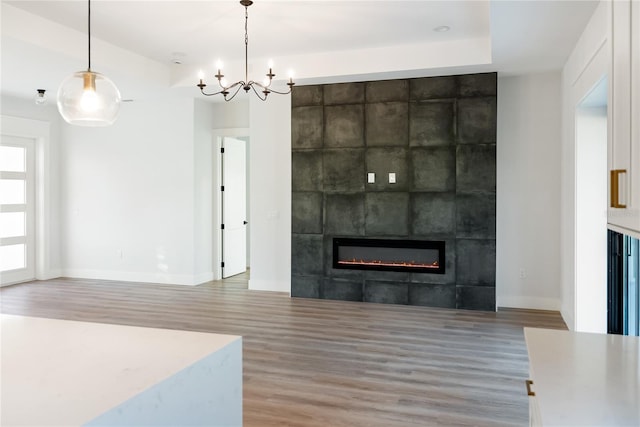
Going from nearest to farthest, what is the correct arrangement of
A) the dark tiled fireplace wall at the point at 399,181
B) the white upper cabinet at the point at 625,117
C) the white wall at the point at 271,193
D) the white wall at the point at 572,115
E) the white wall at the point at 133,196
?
the white upper cabinet at the point at 625,117
the white wall at the point at 572,115
the dark tiled fireplace wall at the point at 399,181
the white wall at the point at 271,193
the white wall at the point at 133,196

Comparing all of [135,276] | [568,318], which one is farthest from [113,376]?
[135,276]

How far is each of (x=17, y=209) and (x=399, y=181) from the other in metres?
6.15

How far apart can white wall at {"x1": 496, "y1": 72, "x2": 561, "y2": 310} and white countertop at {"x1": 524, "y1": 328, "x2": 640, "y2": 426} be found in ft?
14.4

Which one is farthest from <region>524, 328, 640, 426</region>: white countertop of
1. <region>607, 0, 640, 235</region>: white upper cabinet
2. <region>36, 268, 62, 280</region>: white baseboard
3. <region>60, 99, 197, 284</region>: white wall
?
<region>36, 268, 62, 280</region>: white baseboard

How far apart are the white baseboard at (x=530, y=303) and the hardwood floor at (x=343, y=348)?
1.00 feet

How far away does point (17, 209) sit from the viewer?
25.7 ft

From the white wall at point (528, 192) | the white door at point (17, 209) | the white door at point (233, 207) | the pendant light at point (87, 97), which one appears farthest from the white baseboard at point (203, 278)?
the pendant light at point (87, 97)

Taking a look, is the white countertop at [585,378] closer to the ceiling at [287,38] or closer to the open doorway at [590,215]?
the ceiling at [287,38]

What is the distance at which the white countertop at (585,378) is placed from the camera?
1.33 metres

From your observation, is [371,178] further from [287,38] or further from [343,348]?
[343,348]

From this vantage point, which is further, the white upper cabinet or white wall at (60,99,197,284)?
white wall at (60,99,197,284)

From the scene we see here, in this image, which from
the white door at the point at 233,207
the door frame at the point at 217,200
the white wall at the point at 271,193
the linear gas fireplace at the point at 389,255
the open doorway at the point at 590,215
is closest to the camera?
the open doorway at the point at 590,215

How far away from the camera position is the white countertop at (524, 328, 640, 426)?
1.33 m

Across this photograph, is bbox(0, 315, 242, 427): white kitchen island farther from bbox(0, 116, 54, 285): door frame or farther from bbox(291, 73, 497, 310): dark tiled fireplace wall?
bbox(0, 116, 54, 285): door frame
